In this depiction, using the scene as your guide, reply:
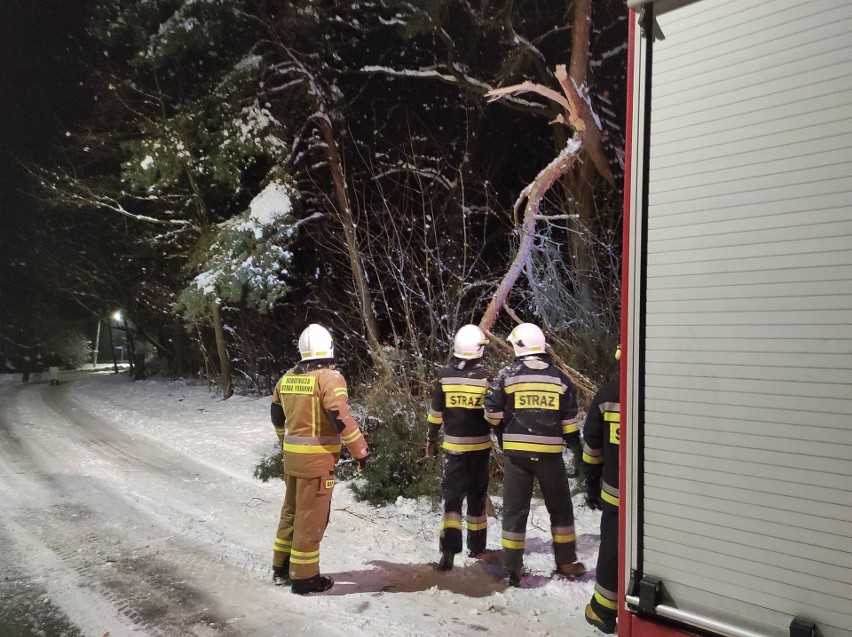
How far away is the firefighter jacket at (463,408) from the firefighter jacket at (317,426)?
82 centimetres

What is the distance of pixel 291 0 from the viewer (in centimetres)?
1138

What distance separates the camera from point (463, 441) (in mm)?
4918

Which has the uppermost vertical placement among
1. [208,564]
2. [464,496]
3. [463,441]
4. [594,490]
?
[463,441]

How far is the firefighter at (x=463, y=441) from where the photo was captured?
16.0 feet

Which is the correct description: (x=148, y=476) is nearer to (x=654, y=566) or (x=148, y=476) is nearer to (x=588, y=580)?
(x=588, y=580)

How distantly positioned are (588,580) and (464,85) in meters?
9.64

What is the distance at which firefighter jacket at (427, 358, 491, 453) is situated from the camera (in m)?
4.92

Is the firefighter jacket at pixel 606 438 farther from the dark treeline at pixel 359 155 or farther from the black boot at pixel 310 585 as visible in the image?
the dark treeline at pixel 359 155

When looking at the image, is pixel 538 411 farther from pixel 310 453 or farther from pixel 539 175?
pixel 539 175

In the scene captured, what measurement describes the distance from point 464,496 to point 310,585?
1454 millimetres

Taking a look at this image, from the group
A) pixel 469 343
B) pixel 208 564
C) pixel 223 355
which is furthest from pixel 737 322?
pixel 223 355

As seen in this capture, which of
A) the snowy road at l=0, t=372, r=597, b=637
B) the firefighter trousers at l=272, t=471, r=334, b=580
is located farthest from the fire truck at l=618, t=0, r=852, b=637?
→ the firefighter trousers at l=272, t=471, r=334, b=580

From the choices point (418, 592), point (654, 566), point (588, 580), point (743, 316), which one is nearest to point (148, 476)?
point (418, 592)

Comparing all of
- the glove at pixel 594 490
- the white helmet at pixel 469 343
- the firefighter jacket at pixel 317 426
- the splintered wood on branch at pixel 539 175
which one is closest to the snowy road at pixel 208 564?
the glove at pixel 594 490
